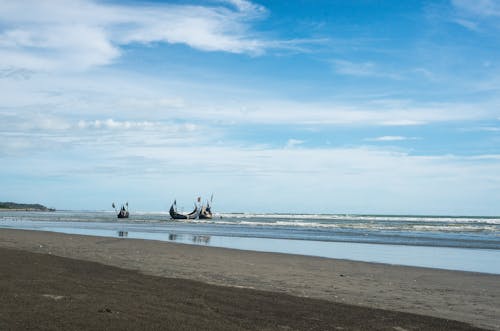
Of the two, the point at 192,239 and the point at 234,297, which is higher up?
the point at 234,297

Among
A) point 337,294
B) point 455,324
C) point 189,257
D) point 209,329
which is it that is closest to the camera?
point 209,329

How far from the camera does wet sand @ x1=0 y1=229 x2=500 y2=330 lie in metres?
7.59

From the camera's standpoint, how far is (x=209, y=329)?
7.17 metres

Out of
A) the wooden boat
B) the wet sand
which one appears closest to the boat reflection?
the wet sand

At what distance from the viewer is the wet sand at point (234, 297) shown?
7.59m

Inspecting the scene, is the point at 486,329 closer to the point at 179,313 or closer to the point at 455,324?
the point at 455,324

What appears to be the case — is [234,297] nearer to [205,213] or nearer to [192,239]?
[192,239]

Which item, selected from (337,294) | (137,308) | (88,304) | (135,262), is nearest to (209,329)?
(137,308)

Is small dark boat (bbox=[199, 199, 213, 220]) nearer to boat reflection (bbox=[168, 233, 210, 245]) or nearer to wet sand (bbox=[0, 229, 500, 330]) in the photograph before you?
boat reflection (bbox=[168, 233, 210, 245])

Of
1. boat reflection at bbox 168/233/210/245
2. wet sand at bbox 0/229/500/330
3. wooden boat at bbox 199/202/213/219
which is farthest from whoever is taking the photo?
wooden boat at bbox 199/202/213/219

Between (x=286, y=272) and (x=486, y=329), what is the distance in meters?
8.05

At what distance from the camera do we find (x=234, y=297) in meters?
9.97

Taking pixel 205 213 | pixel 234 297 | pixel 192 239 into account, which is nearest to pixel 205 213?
pixel 205 213

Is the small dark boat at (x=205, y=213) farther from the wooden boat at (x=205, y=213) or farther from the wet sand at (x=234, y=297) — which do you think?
the wet sand at (x=234, y=297)
